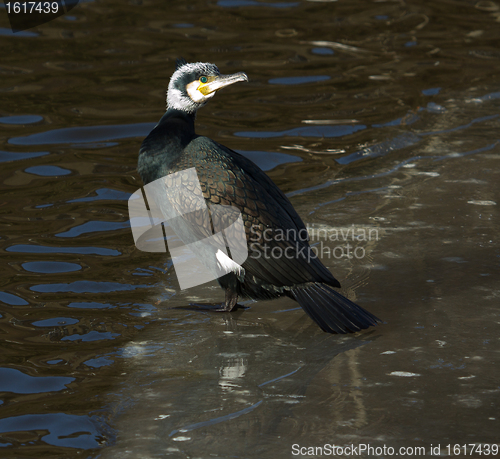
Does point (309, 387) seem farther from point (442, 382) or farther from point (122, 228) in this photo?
point (122, 228)

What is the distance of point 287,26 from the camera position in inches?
370

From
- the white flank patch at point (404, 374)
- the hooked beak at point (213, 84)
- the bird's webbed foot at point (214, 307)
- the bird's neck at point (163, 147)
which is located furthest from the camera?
the hooked beak at point (213, 84)

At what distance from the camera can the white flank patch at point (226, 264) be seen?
12.1 feet

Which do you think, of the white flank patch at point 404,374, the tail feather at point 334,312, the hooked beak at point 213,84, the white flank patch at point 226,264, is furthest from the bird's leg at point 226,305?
the hooked beak at point 213,84

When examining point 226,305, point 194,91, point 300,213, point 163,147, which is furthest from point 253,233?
point 300,213

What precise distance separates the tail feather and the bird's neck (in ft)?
3.27

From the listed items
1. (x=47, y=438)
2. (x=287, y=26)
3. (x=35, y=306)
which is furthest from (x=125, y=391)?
(x=287, y=26)

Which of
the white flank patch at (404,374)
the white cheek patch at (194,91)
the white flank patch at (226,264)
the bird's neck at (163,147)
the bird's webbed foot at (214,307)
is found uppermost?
the white cheek patch at (194,91)

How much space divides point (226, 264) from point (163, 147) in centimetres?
71

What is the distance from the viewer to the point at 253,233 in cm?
359

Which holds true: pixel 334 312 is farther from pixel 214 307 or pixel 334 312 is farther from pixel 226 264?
pixel 214 307

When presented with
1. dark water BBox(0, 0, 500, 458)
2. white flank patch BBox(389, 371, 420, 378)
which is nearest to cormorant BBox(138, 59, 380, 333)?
dark water BBox(0, 0, 500, 458)

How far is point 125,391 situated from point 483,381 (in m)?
1.53

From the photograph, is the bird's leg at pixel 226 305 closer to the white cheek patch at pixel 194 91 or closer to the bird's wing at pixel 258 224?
the bird's wing at pixel 258 224
